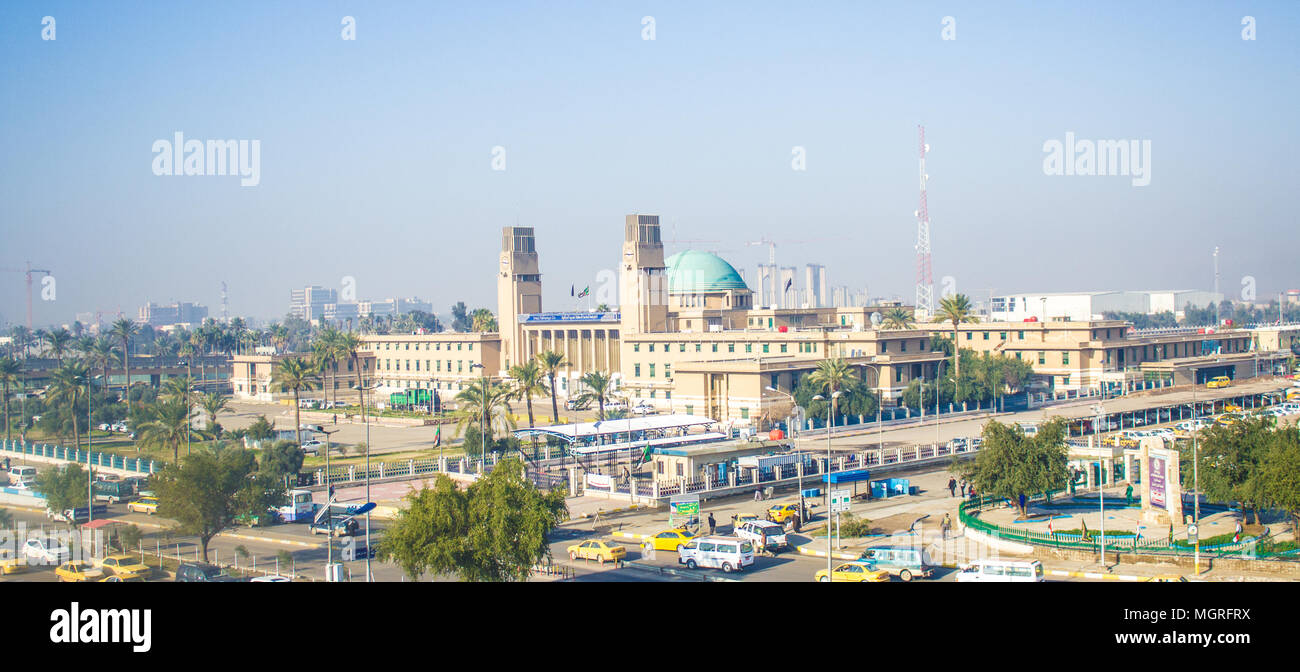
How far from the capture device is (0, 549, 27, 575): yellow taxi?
34625mm

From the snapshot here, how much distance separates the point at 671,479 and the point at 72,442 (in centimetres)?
4910

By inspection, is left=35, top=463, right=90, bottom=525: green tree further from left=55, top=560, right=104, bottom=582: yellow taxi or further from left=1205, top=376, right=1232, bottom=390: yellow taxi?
left=1205, top=376, right=1232, bottom=390: yellow taxi

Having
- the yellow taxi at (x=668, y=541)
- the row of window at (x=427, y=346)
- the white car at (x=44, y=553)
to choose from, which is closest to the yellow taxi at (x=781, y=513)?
the yellow taxi at (x=668, y=541)

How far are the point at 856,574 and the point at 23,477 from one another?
4611 centimetres

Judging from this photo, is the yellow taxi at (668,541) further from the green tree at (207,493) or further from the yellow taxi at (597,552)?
the green tree at (207,493)

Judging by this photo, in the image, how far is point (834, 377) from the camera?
6994cm

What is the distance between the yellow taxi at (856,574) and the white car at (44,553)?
25000 mm

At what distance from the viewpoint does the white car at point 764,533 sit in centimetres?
3556

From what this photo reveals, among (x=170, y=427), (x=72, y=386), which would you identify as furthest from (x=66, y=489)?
(x=72, y=386)

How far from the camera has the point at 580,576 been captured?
31.7m

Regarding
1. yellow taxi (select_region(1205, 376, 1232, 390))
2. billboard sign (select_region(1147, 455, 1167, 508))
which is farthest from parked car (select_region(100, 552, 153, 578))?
yellow taxi (select_region(1205, 376, 1232, 390))

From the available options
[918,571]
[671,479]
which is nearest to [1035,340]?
[671,479]
